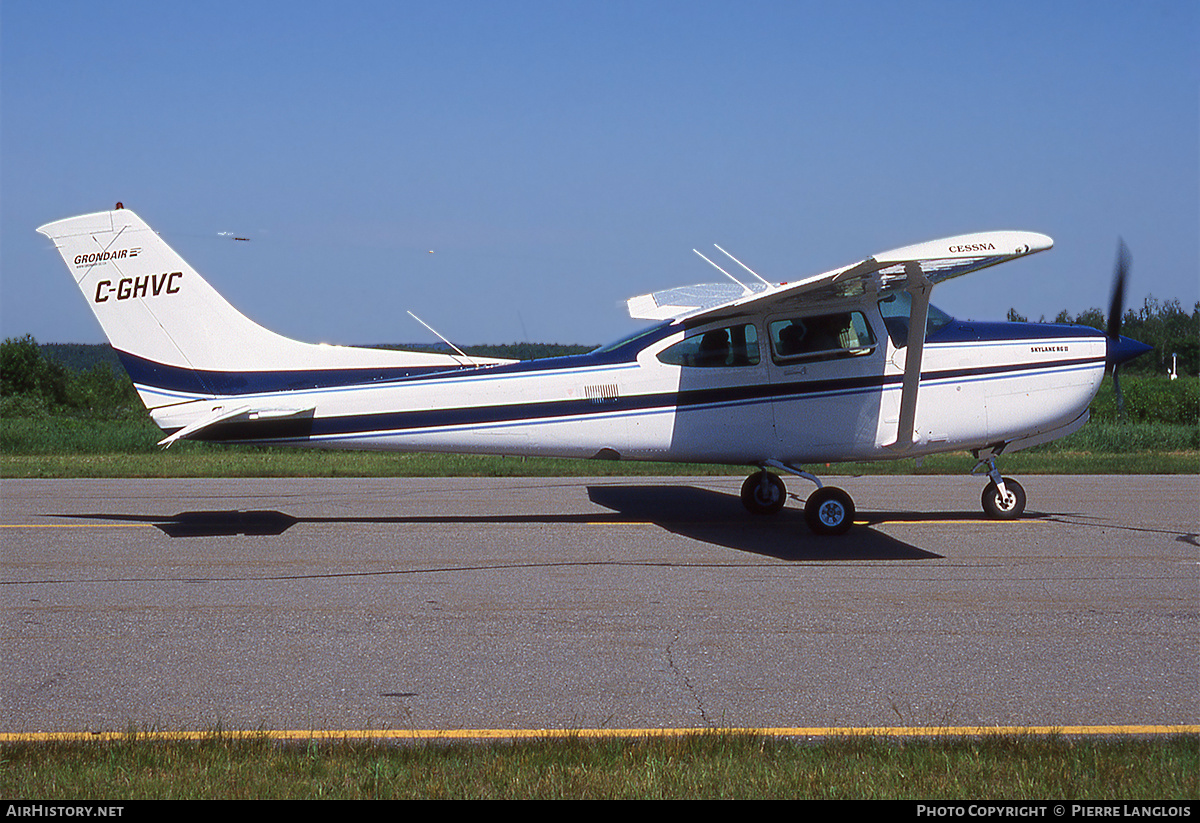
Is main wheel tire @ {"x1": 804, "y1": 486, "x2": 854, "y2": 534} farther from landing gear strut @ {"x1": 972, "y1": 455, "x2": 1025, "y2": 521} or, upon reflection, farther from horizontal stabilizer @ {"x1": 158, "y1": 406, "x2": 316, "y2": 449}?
horizontal stabilizer @ {"x1": 158, "y1": 406, "x2": 316, "y2": 449}

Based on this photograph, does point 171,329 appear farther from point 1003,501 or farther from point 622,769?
point 1003,501

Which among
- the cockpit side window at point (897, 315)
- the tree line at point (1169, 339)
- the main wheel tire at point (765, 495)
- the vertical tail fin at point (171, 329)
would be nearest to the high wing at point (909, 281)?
the cockpit side window at point (897, 315)

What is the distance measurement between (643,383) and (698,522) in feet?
5.72

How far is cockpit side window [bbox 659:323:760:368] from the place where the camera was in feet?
35.6

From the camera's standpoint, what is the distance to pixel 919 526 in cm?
1102

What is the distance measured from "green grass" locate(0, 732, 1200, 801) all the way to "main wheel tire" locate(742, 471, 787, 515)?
23.8ft

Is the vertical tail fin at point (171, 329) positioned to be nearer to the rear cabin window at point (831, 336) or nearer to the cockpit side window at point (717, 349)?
the cockpit side window at point (717, 349)

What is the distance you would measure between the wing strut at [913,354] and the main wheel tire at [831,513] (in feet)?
3.17

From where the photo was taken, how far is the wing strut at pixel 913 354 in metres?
10.1
